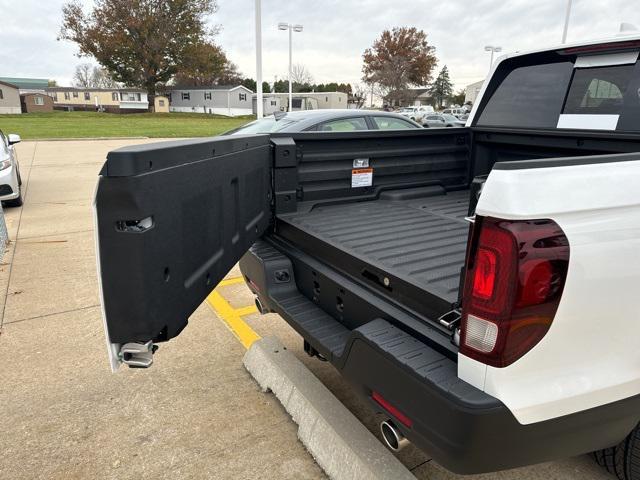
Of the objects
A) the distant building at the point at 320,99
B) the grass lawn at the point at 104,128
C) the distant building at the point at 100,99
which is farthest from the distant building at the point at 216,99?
the grass lawn at the point at 104,128

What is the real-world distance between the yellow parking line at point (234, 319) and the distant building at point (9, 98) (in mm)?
73514

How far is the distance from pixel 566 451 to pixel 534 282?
697 mm

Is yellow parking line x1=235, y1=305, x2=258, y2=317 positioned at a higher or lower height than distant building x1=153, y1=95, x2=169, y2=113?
lower

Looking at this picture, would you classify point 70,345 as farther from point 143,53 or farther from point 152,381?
point 143,53

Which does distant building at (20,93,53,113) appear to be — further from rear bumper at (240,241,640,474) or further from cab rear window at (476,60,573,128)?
rear bumper at (240,241,640,474)

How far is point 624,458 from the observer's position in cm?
202

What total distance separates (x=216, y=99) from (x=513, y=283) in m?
72.0

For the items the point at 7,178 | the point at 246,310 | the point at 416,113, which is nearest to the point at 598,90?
the point at 246,310

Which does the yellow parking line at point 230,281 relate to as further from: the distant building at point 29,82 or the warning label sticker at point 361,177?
the distant building at point 29,82

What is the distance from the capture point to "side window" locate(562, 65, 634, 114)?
2859 mm

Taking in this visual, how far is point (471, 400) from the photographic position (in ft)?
4.73

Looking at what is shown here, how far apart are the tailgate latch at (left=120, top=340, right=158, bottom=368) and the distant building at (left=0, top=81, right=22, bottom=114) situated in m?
75.8

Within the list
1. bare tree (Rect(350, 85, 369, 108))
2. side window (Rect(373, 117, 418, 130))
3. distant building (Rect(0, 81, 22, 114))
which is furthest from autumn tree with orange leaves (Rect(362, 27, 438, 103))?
side window (Rect(373, 117, 418, 130))

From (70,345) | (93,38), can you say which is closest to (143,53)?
(93,38)
